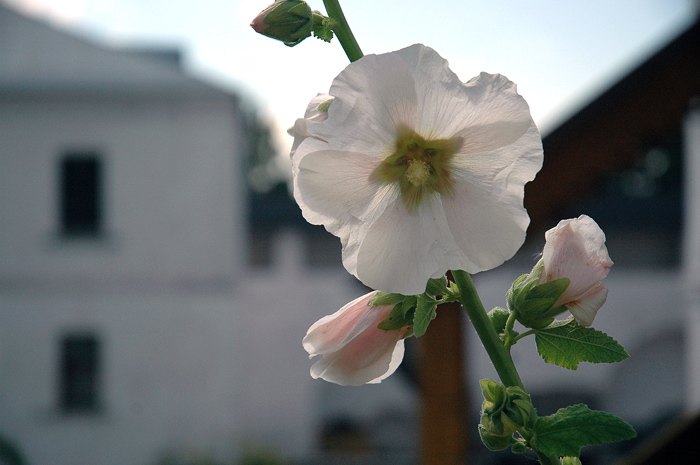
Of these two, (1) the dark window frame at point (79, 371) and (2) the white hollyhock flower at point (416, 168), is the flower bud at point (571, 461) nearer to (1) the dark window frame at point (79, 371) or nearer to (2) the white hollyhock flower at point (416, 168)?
(2) the white hollyhock flower at point (416, 168)

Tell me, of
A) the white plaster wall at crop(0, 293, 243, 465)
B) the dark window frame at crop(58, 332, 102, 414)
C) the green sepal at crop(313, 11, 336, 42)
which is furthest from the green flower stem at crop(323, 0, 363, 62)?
the dark window frame at crop(58, 332, 102, 414)

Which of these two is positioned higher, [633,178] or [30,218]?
[633,178]

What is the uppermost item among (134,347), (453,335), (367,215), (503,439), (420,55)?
(420,55)

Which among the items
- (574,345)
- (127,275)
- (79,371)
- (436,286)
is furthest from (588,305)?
(79,371)

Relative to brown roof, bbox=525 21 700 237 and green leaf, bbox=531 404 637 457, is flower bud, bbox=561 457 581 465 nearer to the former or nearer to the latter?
green leaf, bbox=531 404 637 457

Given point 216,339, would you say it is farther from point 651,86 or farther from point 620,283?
point 651,86

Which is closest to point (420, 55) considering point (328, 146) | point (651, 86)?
point (328, 146)

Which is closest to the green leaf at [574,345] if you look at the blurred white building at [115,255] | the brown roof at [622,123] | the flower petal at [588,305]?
the flower petal at [588,305]
